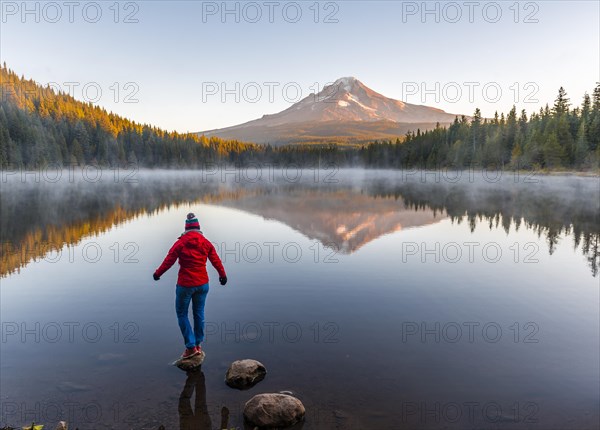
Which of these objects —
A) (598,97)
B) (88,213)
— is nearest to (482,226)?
(88,213)

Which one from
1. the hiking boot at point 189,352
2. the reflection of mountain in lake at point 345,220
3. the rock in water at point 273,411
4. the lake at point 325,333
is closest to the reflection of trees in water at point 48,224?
the lake at point 325,333

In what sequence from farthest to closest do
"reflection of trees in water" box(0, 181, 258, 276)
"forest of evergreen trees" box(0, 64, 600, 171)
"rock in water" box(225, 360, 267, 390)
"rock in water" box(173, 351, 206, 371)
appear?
1. "forest of evergreen trees" box(0, 64, 600, 171)
2. "reflection of trees in water" box(0, 181, 258, 276)
3. "rock in water" box(173, 351, 206, 371)
4. "rock in water" box(225, 360, 267, 390)

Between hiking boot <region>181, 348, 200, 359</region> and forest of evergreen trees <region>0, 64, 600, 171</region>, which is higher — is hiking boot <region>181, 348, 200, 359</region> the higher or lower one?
the lower one

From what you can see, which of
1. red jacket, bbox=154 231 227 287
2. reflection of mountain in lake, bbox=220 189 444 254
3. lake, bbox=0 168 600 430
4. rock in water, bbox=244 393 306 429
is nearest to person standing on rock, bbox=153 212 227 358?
red jacket, bbox=154 231 227 287

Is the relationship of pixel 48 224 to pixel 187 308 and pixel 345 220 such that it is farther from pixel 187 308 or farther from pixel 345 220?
pixel 187 308

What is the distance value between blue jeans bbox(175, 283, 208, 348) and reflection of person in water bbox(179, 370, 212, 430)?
2.80 feet

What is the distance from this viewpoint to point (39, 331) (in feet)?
34.3

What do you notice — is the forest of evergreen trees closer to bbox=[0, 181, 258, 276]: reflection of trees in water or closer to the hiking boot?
bbox=[0, 181, 258, 276]: reflection of trees in water

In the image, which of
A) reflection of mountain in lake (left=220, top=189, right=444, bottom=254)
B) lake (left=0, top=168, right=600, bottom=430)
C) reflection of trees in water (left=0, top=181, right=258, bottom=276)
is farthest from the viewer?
reflection of mountain in lake (left=220, top=189, right=444, bottom=254)

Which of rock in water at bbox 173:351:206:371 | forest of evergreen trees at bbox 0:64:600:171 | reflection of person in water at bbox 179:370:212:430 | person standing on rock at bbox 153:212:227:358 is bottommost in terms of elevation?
reflection of person in water at bbox 179:370:212:430

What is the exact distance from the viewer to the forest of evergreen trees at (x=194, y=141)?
3723 inches

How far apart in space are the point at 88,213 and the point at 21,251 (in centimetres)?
1731

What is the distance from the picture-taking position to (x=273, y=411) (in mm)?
6711

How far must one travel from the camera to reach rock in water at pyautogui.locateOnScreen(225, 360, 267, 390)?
7.86m
